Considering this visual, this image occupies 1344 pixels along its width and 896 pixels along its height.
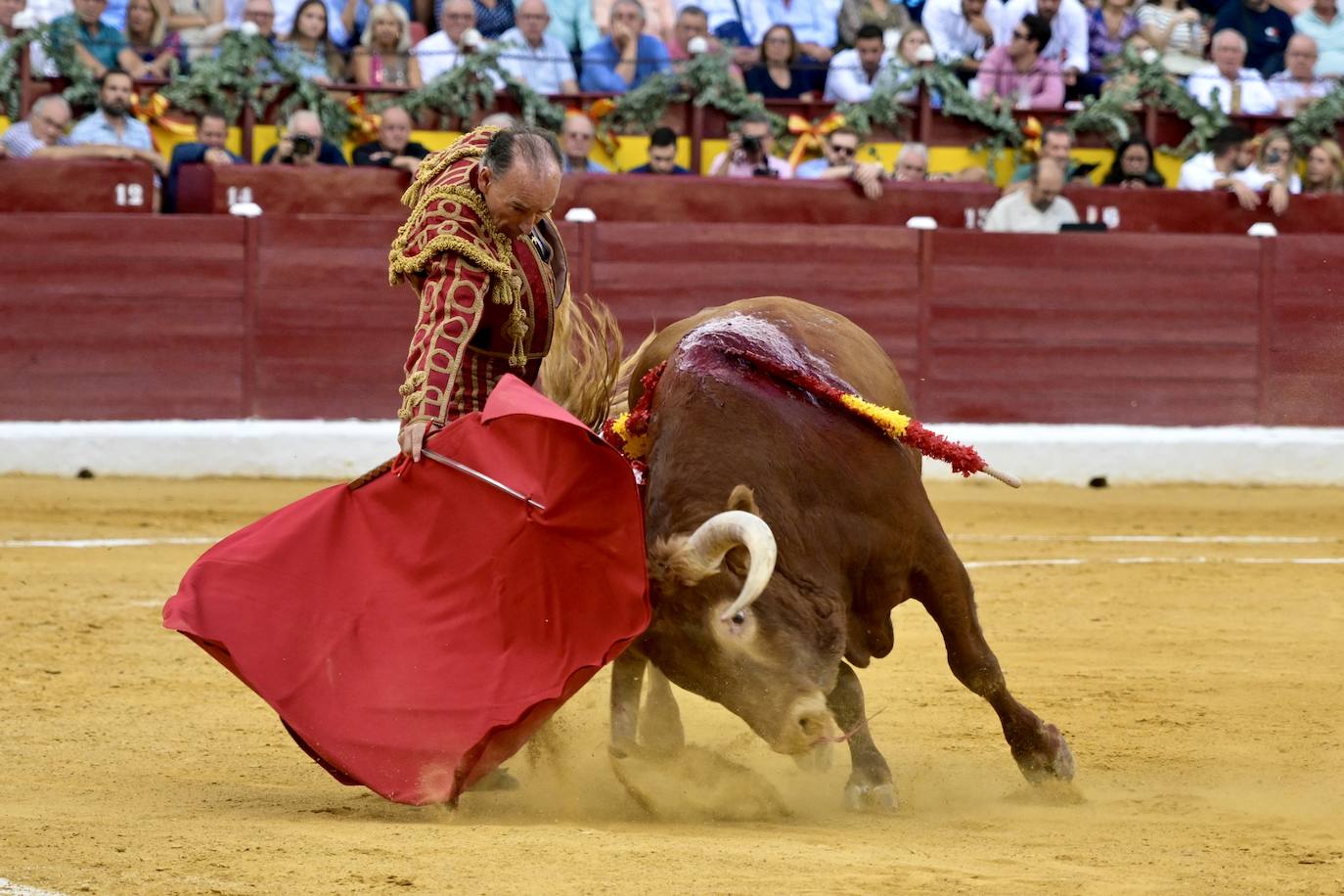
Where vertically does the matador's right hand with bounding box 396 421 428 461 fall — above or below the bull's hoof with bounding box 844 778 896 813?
above

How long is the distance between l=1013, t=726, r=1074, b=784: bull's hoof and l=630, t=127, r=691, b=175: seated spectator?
226 inches

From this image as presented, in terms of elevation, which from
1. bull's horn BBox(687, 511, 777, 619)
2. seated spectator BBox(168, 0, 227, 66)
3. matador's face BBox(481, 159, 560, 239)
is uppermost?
seated spectator BBox(168, 0, 227, 66)

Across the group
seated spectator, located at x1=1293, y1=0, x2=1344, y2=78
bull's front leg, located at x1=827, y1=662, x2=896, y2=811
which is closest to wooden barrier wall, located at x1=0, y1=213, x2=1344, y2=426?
seated spectator, located at x1=1293, y1=0, x2=1344, y2=78

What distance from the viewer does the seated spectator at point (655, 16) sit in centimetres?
983

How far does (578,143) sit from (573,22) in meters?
0.99

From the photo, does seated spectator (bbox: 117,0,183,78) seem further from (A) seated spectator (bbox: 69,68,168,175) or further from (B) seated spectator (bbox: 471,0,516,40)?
(B) seated spectator (bbox: 471,0,516,40)

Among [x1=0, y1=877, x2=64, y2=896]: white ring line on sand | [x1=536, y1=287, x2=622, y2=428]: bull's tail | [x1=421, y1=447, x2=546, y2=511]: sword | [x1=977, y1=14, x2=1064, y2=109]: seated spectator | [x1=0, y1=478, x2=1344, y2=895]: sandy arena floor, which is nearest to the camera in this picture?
[x1=0, y1=877, x2=64, y2=896]: white ring line on sand

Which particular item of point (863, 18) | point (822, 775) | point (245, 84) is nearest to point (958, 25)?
point (863, 18)

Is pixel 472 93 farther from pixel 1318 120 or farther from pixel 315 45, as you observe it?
pixel 1318 120

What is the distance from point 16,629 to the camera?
17.9 ft

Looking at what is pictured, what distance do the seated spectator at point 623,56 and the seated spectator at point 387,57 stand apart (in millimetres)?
845

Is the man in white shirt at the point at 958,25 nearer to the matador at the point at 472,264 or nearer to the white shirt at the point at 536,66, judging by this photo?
the white shirt at the point at 536,66

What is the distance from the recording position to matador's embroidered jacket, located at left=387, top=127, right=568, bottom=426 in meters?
3.64

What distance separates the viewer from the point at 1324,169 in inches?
386
